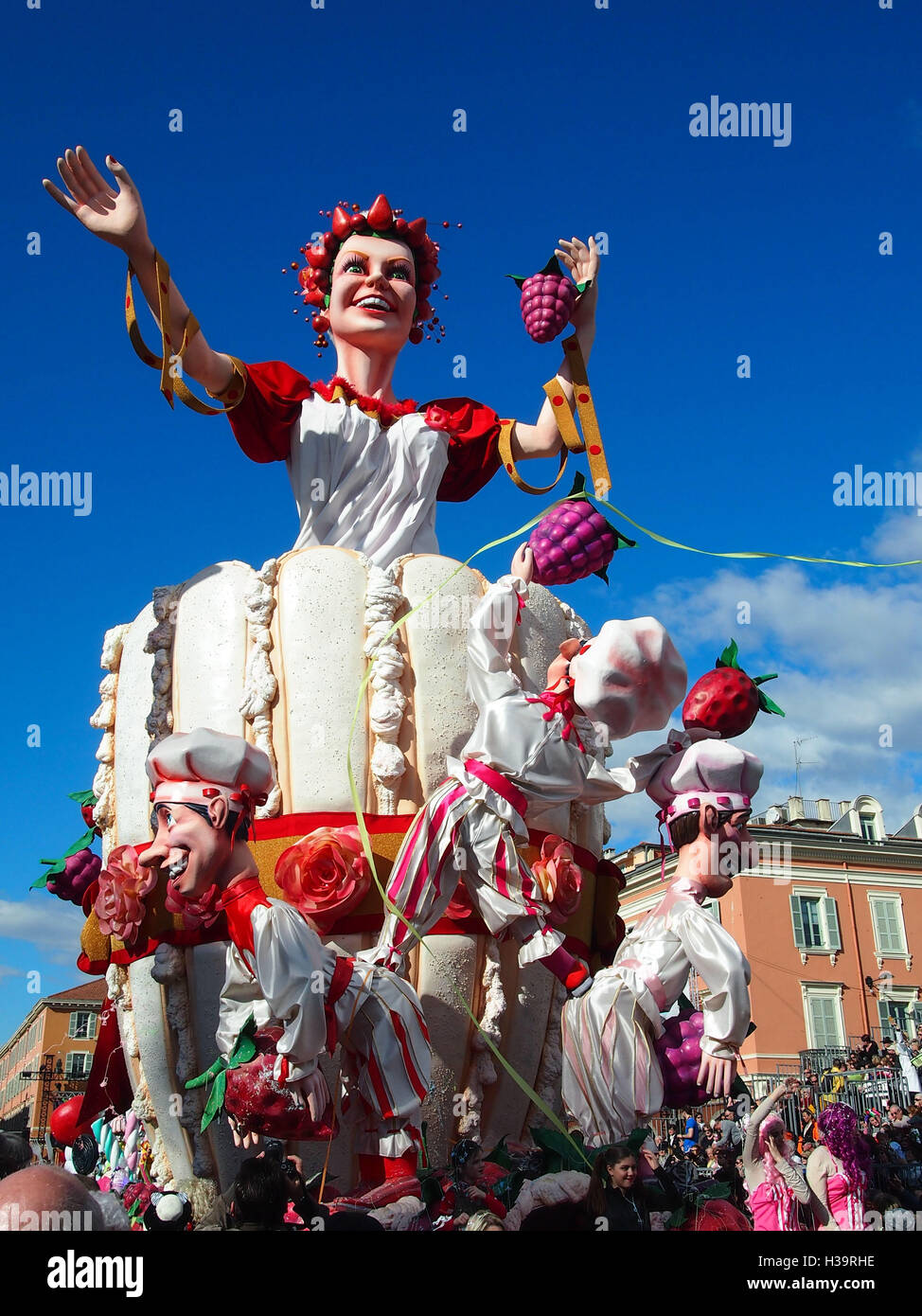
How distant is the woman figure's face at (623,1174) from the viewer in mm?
4082

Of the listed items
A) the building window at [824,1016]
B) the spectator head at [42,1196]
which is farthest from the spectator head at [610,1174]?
the building window at [824,1016]

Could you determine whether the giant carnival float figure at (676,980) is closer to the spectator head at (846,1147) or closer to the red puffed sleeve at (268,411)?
the spectator head at (846,1147)

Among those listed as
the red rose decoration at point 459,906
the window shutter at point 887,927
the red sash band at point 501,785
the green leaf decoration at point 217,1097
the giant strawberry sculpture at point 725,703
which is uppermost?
the window shutter at point 887,927

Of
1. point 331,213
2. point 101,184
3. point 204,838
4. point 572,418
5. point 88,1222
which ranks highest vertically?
point 331,213

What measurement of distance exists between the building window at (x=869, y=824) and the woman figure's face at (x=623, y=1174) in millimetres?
27464

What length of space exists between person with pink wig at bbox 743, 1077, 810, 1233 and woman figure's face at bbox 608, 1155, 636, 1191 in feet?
8.00

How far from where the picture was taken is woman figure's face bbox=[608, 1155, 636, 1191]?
13.4ft

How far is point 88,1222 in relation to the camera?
2750 mm

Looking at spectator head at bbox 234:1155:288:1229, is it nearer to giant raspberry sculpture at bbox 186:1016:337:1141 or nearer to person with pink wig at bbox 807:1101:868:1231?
giant raspberry sculpture at bbox 186:1016:337:1141

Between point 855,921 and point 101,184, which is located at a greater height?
point 101,184

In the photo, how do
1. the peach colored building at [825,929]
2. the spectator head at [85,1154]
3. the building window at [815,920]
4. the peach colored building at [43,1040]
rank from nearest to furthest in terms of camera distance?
the spectator head at [85,1154], the peach colored building at [43,1040], the peach colored building at [825,929], the building window at [815,920]
